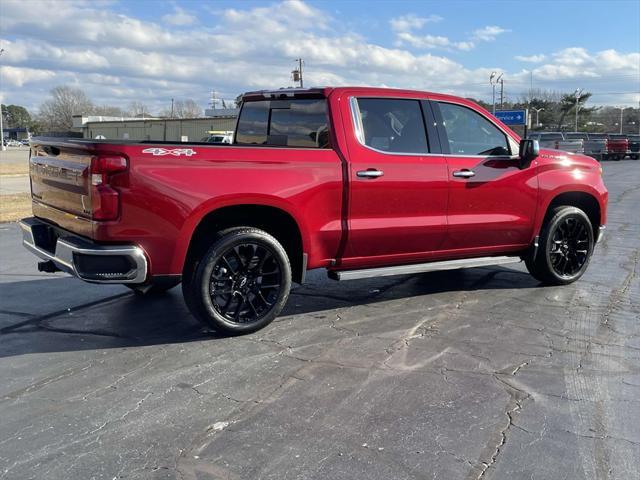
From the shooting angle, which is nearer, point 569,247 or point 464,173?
point 464,173

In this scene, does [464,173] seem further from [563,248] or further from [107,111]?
[107,111]

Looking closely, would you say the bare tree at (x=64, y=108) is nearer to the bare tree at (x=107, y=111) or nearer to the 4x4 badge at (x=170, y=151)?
the bare tree at (x=107, y=111)

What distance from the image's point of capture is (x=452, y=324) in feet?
17.5

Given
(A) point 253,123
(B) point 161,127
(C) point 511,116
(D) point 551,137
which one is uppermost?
(B) point 161,127

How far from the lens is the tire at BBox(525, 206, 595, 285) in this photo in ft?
21.4

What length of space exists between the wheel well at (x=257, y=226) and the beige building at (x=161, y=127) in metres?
61.6

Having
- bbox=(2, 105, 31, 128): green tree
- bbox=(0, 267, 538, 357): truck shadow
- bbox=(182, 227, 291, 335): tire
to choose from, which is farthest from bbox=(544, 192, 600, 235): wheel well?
bbox=(2, 105, 31, 128): green tree

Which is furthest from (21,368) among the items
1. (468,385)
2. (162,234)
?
(468,385)

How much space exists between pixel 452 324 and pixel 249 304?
176cm

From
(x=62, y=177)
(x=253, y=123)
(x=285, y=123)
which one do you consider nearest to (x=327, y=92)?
(x=285, y=123)

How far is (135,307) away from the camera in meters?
5.91

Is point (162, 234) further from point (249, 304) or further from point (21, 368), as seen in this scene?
point (21, 368)

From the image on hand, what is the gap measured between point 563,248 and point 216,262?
3.96 metres

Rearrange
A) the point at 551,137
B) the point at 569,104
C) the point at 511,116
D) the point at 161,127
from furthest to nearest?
the point at 569,104, the point at 161,127, the point at 511,116, the point at 551,137
